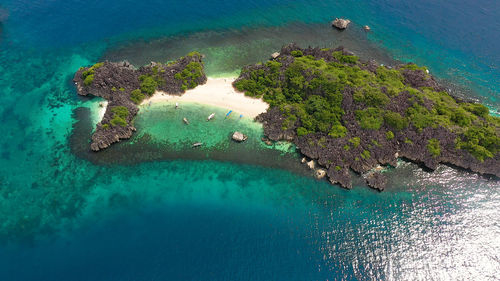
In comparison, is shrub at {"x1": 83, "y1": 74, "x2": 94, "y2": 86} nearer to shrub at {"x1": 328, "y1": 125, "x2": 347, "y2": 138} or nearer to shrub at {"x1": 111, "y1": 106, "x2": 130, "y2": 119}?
shrub at {"x1": 111, "y1": 106, "x2": 130, "y2": 119}

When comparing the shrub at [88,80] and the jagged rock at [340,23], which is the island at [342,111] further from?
the jagged rock at [340,23]

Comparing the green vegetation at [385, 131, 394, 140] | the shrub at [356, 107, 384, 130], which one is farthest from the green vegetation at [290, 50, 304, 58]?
the green vegetation at [385, 131, 394, 140]

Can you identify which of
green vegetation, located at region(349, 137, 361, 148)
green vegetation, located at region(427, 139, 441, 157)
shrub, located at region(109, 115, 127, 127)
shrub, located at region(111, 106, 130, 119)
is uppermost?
green vegetation, located at region(427, 139, 441, 157)

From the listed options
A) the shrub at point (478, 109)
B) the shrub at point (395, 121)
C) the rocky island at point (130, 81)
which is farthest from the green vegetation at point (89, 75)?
the shrub at point (478, 109)

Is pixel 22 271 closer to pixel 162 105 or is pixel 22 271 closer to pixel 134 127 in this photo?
pixel 134 127

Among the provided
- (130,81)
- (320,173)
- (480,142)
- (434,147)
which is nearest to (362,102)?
(434,147)

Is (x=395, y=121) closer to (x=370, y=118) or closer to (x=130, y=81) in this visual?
(x=370, y=118)
